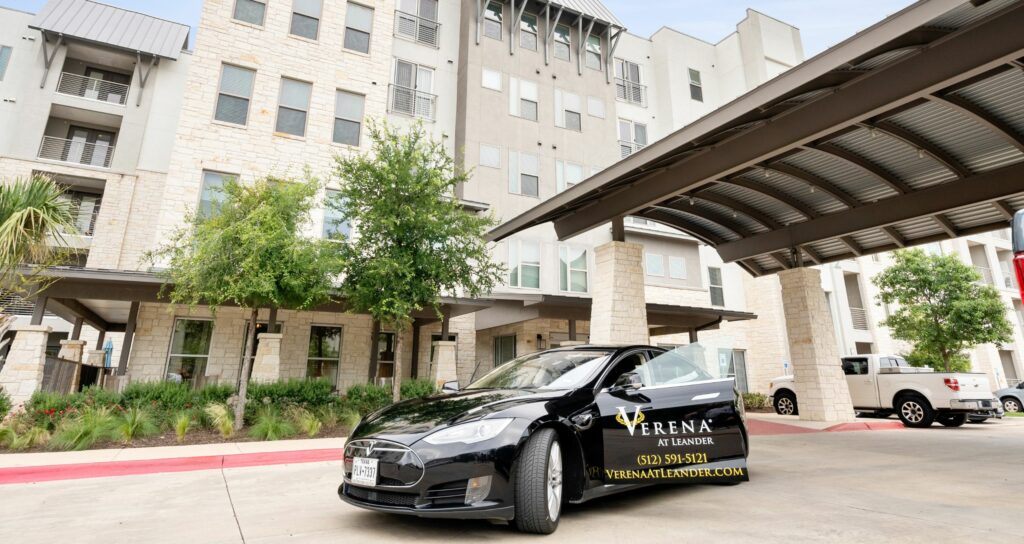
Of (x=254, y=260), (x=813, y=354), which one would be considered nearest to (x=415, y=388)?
(x=254, y=260)

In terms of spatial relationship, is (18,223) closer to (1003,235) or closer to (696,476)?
(696,476)

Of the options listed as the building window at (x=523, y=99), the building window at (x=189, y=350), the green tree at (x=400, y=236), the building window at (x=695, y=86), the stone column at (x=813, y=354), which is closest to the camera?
the green tree at (x=400, y=236)

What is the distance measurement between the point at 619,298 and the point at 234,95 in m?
12.5

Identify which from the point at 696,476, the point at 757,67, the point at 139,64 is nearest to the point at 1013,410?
the point at 757,67

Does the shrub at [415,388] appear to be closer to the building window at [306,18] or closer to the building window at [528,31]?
the building window at [306,18]

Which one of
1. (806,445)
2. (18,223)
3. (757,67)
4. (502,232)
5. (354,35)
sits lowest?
(806,445)

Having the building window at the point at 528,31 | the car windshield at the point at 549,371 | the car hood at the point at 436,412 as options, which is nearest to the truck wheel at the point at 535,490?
the car hood at the point at 436,412

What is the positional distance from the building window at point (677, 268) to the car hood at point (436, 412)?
18.3m

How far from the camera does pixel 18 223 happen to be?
7637 millimetres

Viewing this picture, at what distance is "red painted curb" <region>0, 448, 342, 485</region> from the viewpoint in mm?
5992

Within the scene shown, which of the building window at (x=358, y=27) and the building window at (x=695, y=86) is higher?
the building window at (x=695, y=86)

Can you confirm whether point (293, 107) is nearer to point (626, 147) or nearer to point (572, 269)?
point (572, 269)

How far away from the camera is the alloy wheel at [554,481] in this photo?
12.0 ft

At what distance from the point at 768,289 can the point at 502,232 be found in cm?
1570
